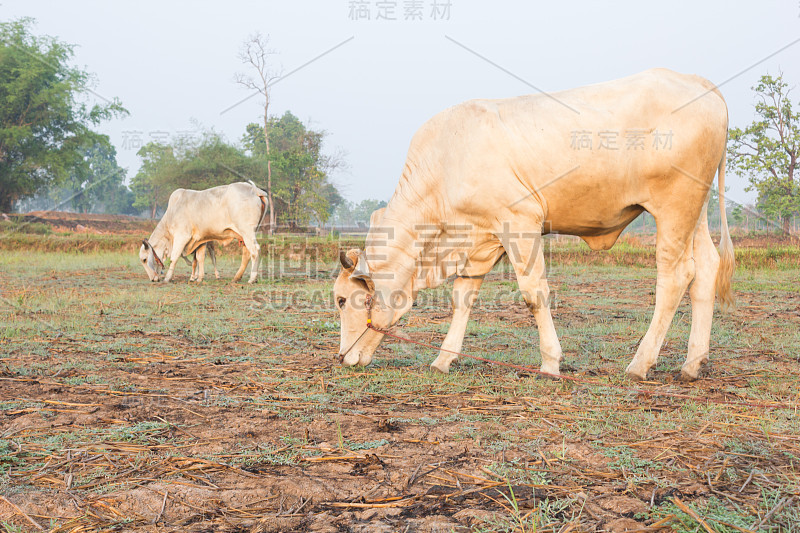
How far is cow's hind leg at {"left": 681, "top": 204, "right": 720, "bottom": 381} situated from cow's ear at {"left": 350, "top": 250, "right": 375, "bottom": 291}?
2.52 metres

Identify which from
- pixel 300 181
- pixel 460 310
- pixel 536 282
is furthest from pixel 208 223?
pixel 300 181

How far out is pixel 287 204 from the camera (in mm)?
38156

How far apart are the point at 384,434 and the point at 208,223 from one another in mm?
11376

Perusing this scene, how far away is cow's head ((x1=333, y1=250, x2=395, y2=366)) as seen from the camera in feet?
16.3

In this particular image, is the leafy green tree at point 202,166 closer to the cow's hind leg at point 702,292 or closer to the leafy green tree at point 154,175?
the leafy green tree at point 154,175

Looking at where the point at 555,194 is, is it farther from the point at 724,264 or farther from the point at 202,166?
the point at 202,166

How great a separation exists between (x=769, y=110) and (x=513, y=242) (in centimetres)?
3400

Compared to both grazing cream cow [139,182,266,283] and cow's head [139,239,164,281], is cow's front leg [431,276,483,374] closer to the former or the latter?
grazing cream cow [139,182,266,283]

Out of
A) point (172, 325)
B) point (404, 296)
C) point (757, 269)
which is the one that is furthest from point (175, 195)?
point (757, 269)

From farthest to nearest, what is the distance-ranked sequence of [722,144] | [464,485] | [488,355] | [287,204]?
1. [287,204]
2. [488,355]
3. [722,144]
4. [464,485]

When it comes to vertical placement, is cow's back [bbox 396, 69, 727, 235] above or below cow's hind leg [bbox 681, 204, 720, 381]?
above

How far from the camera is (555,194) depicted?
4645 mm

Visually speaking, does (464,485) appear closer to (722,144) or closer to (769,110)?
(722,144)

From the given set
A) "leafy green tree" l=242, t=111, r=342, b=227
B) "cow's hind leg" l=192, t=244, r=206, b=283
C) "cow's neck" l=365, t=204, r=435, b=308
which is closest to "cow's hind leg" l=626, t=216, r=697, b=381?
"cow's neck" l=365, t=204, r=435, b=308
